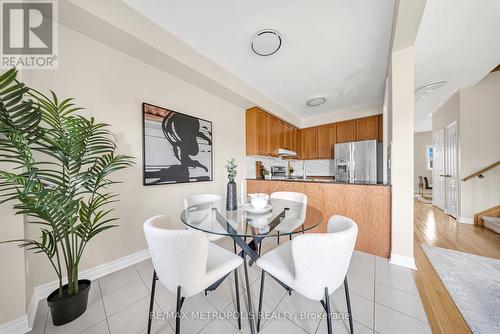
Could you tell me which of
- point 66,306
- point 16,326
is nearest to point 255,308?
point 66,306

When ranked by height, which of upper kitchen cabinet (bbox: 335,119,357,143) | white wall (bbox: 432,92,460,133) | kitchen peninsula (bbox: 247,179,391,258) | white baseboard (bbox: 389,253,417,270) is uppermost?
white wall (bbox: 432,92,460,133)

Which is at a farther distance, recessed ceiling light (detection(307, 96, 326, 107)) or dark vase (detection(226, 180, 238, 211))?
recessed ceiling light (detection(307, 96, 326, 107))

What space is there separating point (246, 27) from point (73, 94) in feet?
5.99

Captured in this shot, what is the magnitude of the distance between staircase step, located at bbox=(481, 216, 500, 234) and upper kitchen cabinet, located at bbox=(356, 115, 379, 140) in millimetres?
2253

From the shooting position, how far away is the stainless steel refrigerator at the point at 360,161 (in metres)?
3.60

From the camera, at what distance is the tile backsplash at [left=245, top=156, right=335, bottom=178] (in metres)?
3.67

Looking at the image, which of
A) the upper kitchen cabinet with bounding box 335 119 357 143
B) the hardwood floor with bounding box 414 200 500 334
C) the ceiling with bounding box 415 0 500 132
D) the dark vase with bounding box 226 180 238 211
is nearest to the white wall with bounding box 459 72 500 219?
the ceiling with bounding box 415 0 500 132

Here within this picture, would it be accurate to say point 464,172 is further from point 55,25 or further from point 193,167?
point 55,25

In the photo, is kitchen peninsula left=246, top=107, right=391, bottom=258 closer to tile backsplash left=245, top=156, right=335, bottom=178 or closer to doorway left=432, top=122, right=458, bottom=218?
tile backsplash left=245, top=156, right=335, bottom=178

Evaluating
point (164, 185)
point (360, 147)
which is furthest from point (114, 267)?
point (360, 147)

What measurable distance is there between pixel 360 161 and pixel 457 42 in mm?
2150

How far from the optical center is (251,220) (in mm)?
1444

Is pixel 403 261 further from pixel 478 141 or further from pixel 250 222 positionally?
pixel 478 141

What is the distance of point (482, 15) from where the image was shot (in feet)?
5.65
